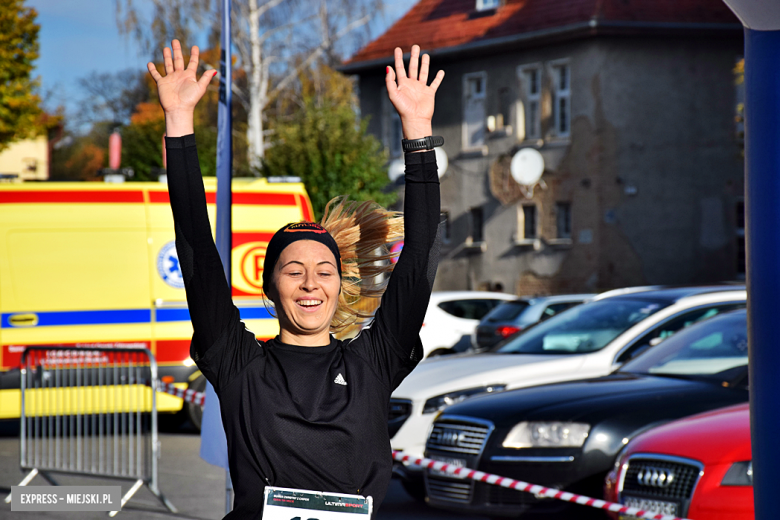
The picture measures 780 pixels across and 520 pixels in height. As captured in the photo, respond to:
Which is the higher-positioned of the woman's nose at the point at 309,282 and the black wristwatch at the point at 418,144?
the black wristwatch at the point at 418,144

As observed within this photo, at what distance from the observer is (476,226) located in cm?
3131

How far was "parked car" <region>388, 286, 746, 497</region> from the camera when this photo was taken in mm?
8250

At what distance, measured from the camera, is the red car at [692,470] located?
5.34m

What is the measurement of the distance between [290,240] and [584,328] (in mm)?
6535

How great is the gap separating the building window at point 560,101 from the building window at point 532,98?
54cm

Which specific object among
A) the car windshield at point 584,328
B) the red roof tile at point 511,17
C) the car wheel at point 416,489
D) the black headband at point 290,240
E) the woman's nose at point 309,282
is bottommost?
the car wheel at point 416,489

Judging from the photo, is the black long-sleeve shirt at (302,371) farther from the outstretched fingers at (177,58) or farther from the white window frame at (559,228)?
the white window frame at (559,228)

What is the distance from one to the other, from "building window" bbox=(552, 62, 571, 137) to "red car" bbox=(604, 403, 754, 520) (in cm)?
2331

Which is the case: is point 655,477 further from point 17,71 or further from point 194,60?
point 17,71

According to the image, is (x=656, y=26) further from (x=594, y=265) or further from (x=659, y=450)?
(x=659, y=450)

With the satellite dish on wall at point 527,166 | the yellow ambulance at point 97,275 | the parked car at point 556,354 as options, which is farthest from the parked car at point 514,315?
the satellite dish on wall at point 527,166

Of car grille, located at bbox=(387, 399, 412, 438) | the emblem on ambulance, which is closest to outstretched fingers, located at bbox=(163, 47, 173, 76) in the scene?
car grille, located at bbox=(387, 399, 412, 438)

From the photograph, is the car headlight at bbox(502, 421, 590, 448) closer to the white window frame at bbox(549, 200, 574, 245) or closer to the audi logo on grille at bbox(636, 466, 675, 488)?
the audi logo on grille at bbox(636, 466, 675, 488)

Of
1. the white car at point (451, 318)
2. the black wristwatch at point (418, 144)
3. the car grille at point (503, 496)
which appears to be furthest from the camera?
the white car at point (451, 318)
